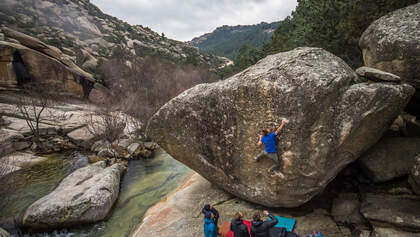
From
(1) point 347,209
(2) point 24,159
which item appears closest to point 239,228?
(1) point 347,209

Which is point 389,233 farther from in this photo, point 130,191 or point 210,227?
point 130,191

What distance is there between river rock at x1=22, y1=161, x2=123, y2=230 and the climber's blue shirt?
7.82 meters

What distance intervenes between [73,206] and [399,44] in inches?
516

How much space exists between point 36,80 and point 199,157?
79.0 ft

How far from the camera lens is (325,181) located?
18.7ft

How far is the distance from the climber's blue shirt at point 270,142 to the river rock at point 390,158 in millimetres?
3230

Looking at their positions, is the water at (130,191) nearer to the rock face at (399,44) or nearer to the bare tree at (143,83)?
the bare tree at (143,83)

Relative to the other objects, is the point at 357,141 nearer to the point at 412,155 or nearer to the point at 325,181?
the point at 325,181

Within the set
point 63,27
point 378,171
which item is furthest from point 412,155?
point 63,27

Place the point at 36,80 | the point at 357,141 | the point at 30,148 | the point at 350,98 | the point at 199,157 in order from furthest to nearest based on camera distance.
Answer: the point at 36,80
the point at 30,148
the point at 199,157
the point at 357,141
the point at 350,98

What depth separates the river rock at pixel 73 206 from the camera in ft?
26.8

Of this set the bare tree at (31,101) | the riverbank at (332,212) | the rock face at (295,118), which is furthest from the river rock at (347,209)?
the bare tree at (31,101)

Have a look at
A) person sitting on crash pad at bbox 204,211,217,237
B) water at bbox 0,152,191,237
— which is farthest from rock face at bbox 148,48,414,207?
water at bbox 0,152,191,237

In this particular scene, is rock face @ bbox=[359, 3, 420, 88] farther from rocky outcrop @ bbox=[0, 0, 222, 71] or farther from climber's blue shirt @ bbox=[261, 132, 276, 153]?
rocky outcrop @ bbox=[0, 0, 222, 71]
